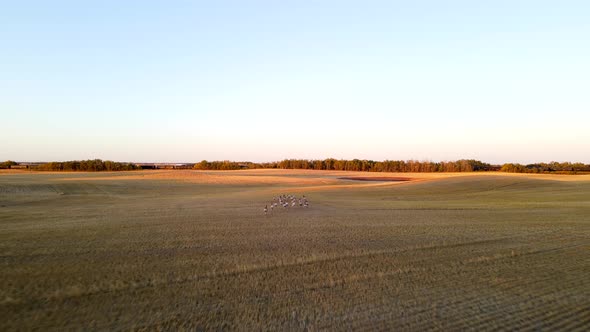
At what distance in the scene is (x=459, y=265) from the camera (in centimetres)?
475

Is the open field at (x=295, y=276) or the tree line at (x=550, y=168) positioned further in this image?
the tree line at (x=550, y=168)

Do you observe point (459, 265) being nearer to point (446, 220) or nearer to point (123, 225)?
point (446, 220)

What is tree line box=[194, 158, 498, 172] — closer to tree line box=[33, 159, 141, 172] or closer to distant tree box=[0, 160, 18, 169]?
tree line box=[33, 159, 141, 172]

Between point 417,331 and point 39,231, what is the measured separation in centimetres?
704

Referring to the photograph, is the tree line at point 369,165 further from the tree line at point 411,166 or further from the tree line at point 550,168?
the tree line at point 550,168

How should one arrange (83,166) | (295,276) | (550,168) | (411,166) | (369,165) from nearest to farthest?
(295,276) < (83,166) < (550,168) < (411,166) < (369,165)

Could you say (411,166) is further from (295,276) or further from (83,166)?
(295,276)

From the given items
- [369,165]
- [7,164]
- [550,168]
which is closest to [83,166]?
[7,164]

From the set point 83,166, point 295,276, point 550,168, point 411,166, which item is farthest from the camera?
point 411,166

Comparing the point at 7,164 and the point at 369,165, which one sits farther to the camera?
the point at 369,165

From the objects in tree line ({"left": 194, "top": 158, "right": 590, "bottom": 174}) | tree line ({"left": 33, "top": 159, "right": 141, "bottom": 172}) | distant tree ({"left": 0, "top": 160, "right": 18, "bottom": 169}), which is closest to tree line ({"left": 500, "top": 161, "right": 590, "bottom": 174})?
tree line ({"left": 194, "top": 158, "right": 590, "bottom": 174})

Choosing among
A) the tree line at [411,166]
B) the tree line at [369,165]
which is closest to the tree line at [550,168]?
the tree line at [411,166]

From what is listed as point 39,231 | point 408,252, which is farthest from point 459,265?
point 39,231

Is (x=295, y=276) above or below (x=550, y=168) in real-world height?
below
